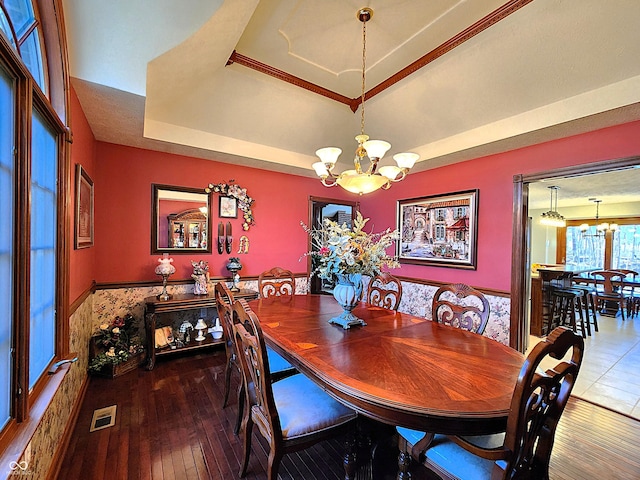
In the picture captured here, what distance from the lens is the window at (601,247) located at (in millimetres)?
6832

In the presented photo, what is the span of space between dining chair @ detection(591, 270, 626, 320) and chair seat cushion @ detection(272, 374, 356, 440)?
6.89 m

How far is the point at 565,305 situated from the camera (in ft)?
15.1

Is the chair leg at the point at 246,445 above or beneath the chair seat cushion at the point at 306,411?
beneath

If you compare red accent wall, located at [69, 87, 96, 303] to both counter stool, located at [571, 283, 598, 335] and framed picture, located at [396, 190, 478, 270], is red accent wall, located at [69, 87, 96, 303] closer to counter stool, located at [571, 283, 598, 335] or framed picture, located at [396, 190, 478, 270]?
framed picture, located at [396, 190, 478, 270]

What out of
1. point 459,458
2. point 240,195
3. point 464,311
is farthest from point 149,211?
point 459,458

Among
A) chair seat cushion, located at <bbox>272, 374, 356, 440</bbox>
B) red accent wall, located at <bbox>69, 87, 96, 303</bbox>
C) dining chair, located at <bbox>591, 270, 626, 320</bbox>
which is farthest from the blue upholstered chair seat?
dining chair, located at <bbox>591, 270, 626, 320</bbox>

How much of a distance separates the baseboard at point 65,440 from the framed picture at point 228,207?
2.26 metres

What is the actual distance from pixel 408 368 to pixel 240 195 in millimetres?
3210

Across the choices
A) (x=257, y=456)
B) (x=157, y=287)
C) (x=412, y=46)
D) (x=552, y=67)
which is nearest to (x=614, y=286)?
(x=552, y=67)

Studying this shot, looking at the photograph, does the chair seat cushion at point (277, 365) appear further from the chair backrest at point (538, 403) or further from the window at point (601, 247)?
the window at point (601, 247)

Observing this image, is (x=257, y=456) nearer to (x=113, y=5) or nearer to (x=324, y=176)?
(x=324, y=176)

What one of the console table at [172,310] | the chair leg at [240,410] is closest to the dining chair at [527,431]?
the chair leg at [240,410]

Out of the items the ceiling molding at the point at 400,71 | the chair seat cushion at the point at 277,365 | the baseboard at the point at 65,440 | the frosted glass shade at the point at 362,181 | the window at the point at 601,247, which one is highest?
the ceiling molding at the point at 400,71

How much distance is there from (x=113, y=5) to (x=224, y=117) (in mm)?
1571
